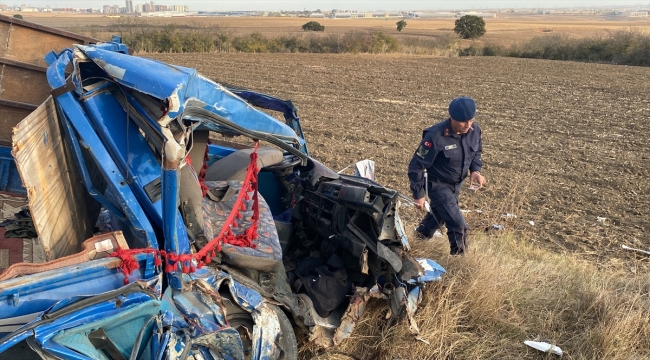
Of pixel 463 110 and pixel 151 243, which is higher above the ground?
pixel 463 110

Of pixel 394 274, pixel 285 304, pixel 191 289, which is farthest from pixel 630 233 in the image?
pixel 191 289

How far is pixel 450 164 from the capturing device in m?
4.88

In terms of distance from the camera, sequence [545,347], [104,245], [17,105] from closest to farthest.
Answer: [104,245], [17,105], [545,347]

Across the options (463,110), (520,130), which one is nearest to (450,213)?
(463,110)

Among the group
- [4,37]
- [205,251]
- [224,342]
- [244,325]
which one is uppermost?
[4,37]

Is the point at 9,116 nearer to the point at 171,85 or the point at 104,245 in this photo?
the point at 104,245

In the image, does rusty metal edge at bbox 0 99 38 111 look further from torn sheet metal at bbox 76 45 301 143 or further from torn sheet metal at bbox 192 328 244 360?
torn sheet metal at bbox 192 328 244 360

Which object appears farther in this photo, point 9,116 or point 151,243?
point 9,116

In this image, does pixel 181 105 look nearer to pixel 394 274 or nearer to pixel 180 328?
pixel 180 328

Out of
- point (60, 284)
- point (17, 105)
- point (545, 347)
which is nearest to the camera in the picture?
point (60, 284)

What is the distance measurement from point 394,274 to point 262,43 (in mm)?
29403

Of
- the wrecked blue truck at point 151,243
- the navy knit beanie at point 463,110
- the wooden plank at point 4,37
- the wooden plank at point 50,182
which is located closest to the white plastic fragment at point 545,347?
the wrecked blue truck at point 151,243

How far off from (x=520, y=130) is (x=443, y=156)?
7586 mm

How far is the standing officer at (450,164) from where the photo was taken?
4.71 m
